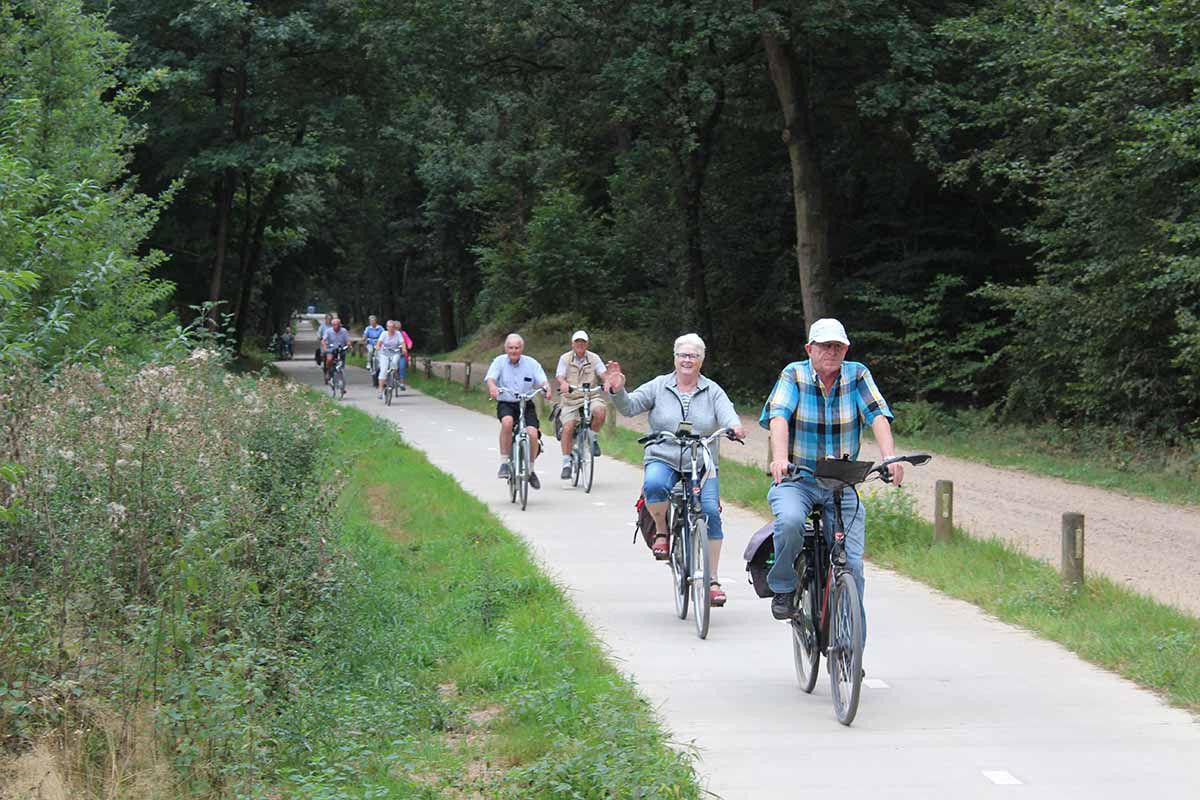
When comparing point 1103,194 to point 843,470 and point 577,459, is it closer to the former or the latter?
point 577,459

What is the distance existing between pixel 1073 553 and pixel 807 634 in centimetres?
328

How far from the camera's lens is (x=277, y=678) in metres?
7.30

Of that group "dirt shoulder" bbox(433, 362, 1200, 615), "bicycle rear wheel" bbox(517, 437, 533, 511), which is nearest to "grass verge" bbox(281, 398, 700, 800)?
"bicycle rear wheel" bbox(517, 437, 533, 511)

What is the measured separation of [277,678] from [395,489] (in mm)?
9989

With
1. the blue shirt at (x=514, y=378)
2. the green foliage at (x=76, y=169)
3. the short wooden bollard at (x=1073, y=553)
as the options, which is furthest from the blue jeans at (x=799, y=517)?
the blue shirt at (x=514, y=378)

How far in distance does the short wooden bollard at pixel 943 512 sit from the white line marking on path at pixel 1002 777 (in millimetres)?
6165

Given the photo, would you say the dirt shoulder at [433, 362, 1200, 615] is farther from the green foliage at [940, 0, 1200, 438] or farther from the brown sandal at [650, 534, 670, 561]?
the brown sandal at [650, 534, 670, 561]

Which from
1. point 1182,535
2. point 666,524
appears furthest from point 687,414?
point 1182,535

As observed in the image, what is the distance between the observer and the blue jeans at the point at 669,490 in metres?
9.55

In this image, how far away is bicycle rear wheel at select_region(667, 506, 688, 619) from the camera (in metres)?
9.66

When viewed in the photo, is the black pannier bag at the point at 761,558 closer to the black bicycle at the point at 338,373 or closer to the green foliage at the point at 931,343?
the green foliage at the point at 931,343

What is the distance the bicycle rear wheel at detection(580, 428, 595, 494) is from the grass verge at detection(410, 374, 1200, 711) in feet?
14.3

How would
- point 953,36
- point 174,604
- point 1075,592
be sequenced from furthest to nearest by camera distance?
point 953,36, point 1075,592, point 174,604

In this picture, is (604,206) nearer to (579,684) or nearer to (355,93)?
(355,93)
